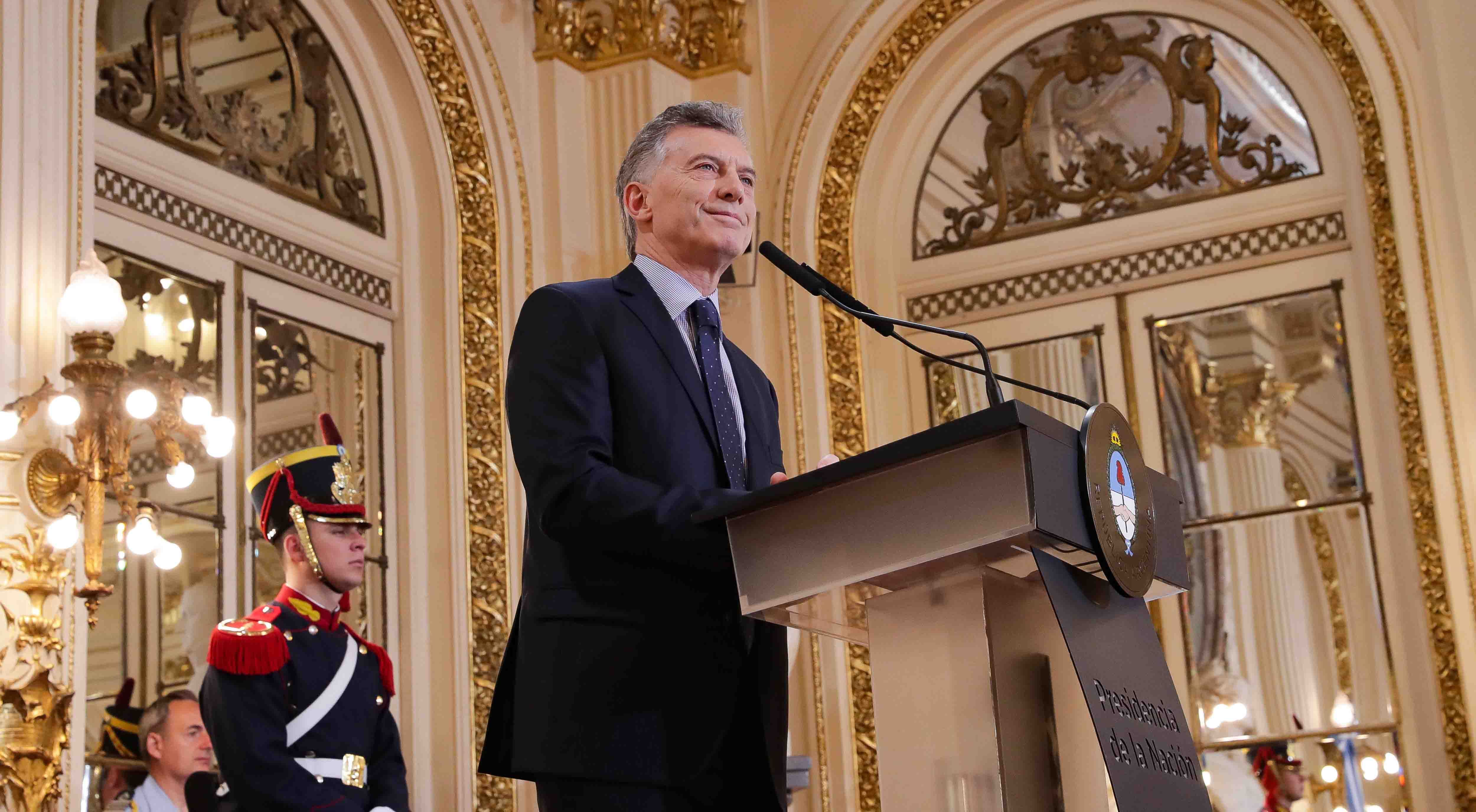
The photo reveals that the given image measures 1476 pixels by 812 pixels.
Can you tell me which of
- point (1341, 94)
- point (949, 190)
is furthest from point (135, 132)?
point (1341, 94)

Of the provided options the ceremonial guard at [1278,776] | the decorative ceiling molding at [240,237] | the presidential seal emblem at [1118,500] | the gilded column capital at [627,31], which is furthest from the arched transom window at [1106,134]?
the presidential seal emblem at [1118,500]

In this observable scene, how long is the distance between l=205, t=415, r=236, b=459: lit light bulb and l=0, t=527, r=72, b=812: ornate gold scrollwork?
0.43 meters

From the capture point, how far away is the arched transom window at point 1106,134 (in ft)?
20.6

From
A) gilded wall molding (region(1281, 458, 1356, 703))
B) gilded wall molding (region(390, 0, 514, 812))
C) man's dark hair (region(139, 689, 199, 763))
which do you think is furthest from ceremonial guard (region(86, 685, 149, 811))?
gilded wall molding (region(1281, 458, 1356, 703))

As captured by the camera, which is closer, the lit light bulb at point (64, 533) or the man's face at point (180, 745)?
the lit light bulb at point (64, 533)

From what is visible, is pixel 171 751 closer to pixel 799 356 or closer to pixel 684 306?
pixel 799 356

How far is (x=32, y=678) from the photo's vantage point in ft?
13.5

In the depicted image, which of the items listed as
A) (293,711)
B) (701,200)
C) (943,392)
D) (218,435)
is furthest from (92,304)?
(943,392)

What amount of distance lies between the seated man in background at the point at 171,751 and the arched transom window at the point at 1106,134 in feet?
10.6

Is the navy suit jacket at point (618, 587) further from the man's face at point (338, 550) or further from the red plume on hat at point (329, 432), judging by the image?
the red plume on hat at point (329, 432)

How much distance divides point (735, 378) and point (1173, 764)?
72 centimetres

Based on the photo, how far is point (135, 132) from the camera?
5.14 m

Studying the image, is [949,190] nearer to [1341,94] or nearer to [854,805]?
[1341,94]

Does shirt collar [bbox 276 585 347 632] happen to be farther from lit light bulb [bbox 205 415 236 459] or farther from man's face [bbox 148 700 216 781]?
man's face [bbox 148 700 216 781]
